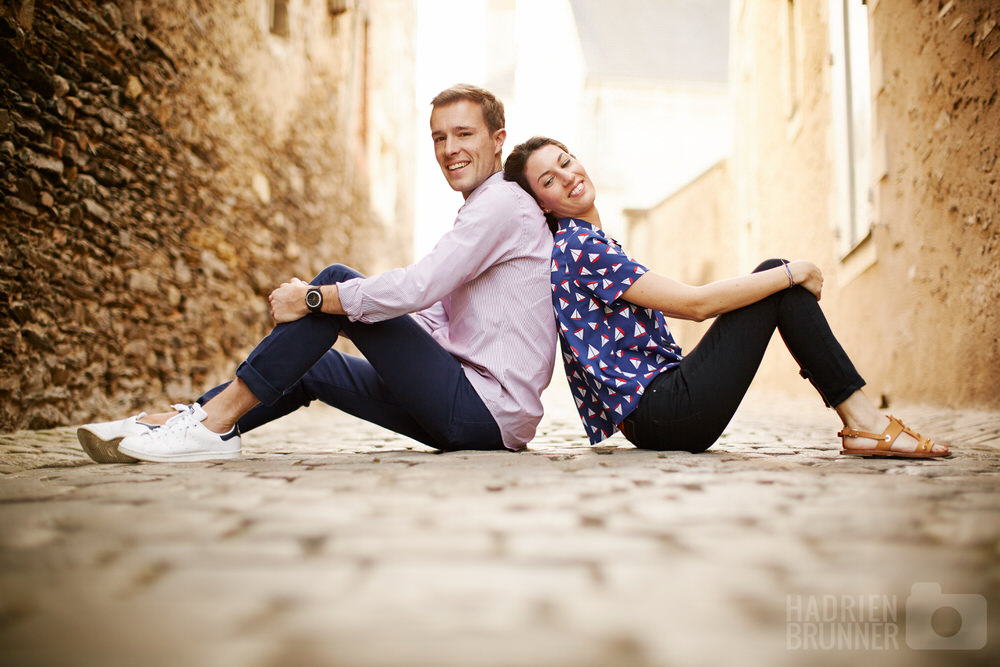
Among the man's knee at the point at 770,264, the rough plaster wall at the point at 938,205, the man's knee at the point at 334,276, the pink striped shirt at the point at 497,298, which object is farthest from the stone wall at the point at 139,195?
the rough plaster wall at the point at 938,205

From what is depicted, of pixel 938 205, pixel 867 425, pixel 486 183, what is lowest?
pixel 867 425

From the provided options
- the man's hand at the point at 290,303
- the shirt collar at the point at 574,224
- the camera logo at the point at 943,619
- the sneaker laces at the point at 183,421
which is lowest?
the camera logo at the point at 943,619

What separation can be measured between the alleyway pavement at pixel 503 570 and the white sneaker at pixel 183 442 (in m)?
0.32

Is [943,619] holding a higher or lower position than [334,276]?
lower

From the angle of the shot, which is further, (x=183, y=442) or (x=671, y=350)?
(x=671, y=350)

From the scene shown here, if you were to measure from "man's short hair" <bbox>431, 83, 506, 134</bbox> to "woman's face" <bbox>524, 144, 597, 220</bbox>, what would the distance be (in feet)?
0.91

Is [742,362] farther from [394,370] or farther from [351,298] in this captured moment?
[351,298]

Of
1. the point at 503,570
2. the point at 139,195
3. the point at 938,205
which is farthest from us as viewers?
the point at 139,195

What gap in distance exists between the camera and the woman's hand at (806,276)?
2014 millimetres

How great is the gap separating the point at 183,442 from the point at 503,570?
1484 mm

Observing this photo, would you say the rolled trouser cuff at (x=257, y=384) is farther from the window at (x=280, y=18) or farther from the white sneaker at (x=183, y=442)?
the window at (x=280, y=18)

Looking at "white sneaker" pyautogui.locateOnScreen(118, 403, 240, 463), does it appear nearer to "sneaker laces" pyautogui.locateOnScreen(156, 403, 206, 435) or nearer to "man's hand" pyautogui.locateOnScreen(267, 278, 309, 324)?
"sneaker laces" pyautogui.locateOnScreen(156, 403, 206, 435)

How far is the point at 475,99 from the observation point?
2371 millimetres

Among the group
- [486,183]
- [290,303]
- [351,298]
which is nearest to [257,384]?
[290,303]
